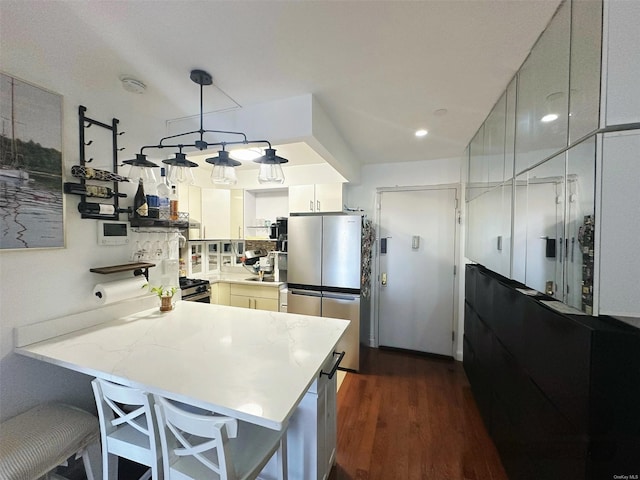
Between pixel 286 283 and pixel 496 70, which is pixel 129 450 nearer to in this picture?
pixel 286 283

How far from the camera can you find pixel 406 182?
10.5ft

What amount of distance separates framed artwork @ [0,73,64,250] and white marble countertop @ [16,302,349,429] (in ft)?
1.96

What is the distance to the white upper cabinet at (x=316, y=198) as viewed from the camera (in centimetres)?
307

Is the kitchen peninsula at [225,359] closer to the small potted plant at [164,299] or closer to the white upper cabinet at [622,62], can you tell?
the small potted plant at [164,299]

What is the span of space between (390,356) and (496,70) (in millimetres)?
2972

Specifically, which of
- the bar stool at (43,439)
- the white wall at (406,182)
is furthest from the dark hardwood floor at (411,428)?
the bar stool at (43,439)

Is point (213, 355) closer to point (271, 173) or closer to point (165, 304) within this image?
point (165, 304)

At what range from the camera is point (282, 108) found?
67.2 inches

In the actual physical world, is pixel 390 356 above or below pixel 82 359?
below

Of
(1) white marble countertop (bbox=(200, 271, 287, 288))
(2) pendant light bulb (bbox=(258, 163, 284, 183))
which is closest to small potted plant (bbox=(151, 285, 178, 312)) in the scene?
(2) pendant light bulb (bbox=(258, 163, 284, 183))

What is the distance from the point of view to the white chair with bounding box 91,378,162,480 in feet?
3.25

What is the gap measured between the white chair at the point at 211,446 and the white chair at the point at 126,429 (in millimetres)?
77

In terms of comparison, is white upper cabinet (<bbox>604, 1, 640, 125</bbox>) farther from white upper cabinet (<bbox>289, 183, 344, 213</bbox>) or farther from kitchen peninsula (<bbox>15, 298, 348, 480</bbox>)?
→ white upper cabinet (<bbox>289, 183, 344, 213</bbox>)

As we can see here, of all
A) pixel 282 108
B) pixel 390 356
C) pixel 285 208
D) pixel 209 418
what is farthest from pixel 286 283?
pixel 209 418
